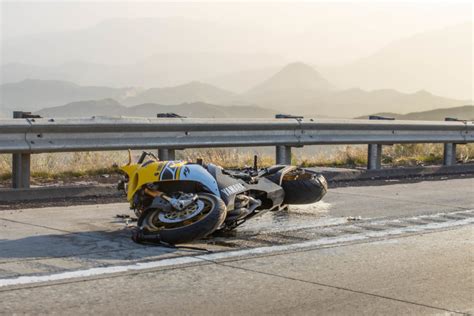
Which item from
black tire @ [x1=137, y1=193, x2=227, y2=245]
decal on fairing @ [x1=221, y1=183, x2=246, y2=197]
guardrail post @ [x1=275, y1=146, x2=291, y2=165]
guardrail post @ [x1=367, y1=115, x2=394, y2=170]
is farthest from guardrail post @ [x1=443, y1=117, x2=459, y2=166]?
black tire @ [x1=137, y1=193, x2=227, y2=245]

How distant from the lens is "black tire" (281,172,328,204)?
395 inches

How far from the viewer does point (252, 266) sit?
24.1 feet

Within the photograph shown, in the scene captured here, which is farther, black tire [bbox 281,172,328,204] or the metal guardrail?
the metal guardrail

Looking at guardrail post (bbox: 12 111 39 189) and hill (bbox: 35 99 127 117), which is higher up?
hill (bbox: 35 99 127 117)

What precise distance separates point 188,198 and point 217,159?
681 cm

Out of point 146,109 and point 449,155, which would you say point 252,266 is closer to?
point 449,155

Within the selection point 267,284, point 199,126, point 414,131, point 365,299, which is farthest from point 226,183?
point 414,131

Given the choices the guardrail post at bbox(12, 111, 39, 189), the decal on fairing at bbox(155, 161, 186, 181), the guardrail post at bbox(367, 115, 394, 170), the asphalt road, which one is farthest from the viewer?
the guardrail post at bbox(367, 115, 394, 170)

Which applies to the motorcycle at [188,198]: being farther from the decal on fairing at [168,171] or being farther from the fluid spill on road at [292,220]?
the fluid spill on road at [292,220]

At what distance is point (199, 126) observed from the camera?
1293cm

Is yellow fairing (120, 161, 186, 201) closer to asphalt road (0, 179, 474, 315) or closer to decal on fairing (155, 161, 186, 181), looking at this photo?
decal on fairing (155, 161, 186, 181)

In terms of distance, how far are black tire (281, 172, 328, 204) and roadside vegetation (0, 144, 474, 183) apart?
192 cm

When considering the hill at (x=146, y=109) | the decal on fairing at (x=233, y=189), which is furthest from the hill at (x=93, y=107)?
the decal on fairing at (x=233, y=189)

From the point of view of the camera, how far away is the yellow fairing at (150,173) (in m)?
8.37
